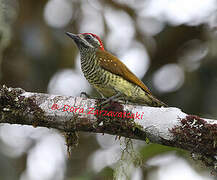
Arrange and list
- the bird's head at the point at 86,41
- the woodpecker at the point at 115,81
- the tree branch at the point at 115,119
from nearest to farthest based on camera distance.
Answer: the tree branch at the point at 115,119
the woodpecker at the point at 115,81
the bird's head at the point at 86,41

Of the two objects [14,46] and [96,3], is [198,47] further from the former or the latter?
[14,46]

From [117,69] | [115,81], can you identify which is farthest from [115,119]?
[117,69]

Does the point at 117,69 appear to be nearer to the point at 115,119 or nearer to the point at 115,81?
the point at 115,81

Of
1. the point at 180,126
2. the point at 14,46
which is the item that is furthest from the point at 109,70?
the point at 14,46

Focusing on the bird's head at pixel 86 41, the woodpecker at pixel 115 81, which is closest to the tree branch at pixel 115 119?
the woodpecker at pixel 115 81

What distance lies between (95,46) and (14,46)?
1918mm

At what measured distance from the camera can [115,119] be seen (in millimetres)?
2531

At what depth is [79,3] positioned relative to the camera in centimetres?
602

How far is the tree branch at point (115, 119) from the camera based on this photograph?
2.35m

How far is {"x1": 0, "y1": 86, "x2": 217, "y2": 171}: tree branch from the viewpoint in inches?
92.4

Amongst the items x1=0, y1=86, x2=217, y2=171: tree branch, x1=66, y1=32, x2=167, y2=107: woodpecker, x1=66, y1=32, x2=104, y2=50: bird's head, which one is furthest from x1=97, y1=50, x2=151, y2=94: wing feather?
x1=0, y1=86, x2=217, y2=171: tree branch

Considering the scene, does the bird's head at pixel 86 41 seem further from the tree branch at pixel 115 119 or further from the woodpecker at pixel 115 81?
the tree branch at pixel 115 119

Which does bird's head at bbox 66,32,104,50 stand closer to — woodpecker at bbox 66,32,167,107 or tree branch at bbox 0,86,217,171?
woodpecker at bbox 66,32,167,107

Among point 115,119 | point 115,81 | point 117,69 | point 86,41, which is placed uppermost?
point 86,41
